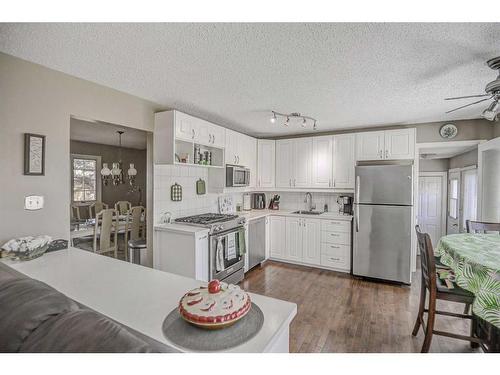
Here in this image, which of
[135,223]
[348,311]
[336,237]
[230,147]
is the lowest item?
[348,311]

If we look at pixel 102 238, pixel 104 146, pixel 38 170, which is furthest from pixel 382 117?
pixel 104 146

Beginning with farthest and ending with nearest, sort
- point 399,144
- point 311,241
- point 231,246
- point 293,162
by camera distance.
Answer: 1. point 293,162
2. point 311,241
3. point 399,144
4. point 231,246

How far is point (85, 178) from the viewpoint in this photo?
19.9 feet

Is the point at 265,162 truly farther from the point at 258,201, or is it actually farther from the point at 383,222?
the point at 383,222

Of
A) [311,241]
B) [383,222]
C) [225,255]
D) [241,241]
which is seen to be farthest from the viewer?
[311,241]

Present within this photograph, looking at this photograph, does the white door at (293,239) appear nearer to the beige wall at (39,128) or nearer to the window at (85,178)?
the beige wall at (39,128)

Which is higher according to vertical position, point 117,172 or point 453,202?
point 117,172

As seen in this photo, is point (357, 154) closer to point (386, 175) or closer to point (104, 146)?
point (386, 175)

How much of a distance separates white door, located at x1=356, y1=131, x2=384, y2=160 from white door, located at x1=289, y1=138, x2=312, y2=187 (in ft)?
2.54

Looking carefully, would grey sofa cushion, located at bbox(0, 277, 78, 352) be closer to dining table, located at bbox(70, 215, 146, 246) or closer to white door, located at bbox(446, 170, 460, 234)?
dining table, located at bbox(70, 215, 146, 246)

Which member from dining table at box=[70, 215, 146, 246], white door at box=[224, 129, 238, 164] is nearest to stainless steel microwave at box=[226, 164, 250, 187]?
white door at box=[224, 129, 238, 164]

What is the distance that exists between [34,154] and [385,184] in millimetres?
3848

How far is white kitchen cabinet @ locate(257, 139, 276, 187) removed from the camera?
4.65m

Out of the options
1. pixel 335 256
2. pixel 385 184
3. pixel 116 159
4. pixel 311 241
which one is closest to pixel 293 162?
pixel 311 241
